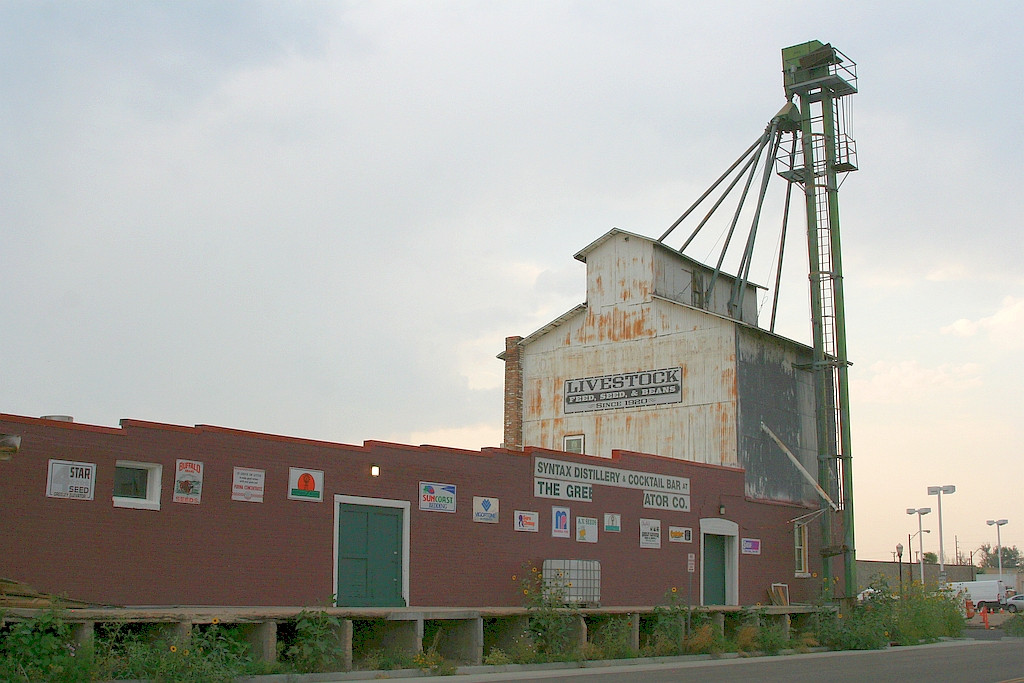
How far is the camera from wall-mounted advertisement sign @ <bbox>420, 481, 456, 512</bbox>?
2223 cm

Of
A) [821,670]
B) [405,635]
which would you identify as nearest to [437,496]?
[405,635]

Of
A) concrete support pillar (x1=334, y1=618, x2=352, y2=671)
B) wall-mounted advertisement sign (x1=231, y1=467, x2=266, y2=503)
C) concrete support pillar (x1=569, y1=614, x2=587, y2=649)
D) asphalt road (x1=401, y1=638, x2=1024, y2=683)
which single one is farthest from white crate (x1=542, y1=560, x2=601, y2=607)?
wall-mounted advertisement sign (x1=231, y1=467, x2=266, y2=503)

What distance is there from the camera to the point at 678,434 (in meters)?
32.8

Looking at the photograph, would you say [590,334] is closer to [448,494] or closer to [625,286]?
[625,286]

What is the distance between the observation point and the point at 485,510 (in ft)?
77.0

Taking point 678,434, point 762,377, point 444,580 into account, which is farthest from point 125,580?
point 762,377

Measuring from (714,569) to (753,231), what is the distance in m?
11.8

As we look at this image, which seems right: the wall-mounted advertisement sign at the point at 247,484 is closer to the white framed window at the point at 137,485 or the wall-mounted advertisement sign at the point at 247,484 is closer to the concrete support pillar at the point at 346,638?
the white framed window at the point at 137,485

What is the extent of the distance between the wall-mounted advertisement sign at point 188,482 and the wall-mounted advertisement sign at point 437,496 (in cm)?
517

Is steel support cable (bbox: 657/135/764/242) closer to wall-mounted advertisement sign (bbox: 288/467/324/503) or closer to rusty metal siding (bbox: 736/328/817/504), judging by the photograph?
rusty metal siding (bbox: 736/328/817/504)

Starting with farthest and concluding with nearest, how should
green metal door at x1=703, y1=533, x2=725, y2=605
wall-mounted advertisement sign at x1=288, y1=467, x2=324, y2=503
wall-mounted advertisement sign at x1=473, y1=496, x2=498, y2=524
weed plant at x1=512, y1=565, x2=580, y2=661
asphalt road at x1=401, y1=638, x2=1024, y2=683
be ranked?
green metal door at x1=703, y1=533, x2=725, y2=605, wall-mounted advertisement sign at x1=473, y1=496, x2=498, y2=524, weed plant at x1=512, y1=565, x2=580, y2=661, wall-mounted advertisement sign at x1=288, y1=467, x2=324, y2=503, asphalt road at x1=401, y1=638, x2=1024, y2=683

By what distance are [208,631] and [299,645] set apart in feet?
5.67

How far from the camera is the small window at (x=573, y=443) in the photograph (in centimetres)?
3434

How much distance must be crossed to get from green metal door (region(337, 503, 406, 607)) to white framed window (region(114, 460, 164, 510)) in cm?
394
